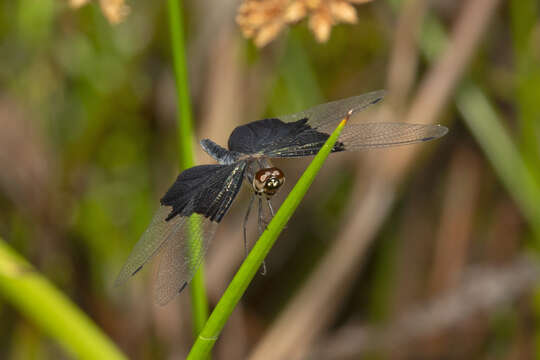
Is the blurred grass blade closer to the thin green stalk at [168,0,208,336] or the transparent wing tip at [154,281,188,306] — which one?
the thin green stalk at [168,0,208,336]

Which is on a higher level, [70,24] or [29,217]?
[70,24]

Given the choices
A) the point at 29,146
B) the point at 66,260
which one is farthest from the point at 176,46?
the point at 66,260

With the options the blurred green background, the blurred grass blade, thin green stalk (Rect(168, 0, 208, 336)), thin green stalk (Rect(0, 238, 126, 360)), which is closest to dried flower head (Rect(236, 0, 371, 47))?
thin green stalk (Rect(168, 0, 208, 336))

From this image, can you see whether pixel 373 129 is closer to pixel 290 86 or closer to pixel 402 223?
pixel 290 86

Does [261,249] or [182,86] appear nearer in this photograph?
[261,249]

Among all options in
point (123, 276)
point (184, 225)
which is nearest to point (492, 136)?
point (184, 225)

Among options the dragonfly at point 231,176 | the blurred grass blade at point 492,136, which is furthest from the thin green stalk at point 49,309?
the blurred grass blade at point 492,136

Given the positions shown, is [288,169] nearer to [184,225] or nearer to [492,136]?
[492,136]
